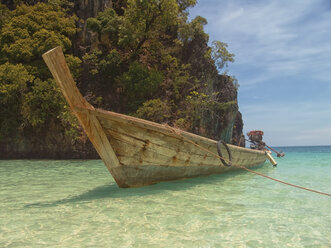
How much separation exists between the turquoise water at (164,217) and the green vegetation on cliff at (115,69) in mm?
9533

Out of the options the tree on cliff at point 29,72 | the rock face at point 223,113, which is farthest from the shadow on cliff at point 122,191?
the rock face at point 223,113

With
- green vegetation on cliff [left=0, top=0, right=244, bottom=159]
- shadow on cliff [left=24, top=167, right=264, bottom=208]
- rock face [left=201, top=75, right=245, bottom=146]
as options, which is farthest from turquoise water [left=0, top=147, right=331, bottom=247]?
rock face [left=201, top=75, right=245, bottom=146]

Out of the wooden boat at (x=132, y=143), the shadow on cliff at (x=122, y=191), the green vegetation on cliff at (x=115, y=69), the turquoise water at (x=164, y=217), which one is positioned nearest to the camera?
the turquoise water at (x=164, y=217)

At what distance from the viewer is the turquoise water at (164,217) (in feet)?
8.94

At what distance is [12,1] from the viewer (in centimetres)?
1912

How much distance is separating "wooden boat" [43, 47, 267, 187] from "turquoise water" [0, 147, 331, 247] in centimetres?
41

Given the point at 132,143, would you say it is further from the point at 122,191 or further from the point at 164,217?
the point at 164,217

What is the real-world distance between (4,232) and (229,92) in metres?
17.9

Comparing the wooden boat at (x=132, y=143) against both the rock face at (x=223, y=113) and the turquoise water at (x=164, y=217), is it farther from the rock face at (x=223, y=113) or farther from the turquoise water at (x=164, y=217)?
the rock face at (x=223, y=113)

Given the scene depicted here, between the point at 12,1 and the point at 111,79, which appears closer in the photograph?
the point at 111,79

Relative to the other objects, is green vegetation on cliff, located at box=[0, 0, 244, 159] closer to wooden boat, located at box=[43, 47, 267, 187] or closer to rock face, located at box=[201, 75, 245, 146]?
rock face, located at box=[201, 75, 245, 146]

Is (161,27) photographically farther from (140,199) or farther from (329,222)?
(329,222)

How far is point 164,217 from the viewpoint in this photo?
3.42 m

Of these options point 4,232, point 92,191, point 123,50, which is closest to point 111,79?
point 123,50
